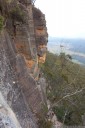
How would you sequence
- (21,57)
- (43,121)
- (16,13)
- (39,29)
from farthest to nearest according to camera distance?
(39,29) → (43,121) → (16,13) → (21,57)

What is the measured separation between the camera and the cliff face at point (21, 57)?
56.3ft

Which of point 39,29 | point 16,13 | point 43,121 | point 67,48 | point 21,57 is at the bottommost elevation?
point 67,48

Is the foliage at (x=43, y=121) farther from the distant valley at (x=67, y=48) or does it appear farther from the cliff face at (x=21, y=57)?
the distant valley at (x=67, y=48)

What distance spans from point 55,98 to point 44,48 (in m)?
11.7

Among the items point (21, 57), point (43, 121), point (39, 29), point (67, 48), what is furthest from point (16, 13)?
point (67, 48)

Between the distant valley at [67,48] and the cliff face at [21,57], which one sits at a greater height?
the cliff face at [21,57]

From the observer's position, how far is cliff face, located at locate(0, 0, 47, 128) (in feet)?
56.3

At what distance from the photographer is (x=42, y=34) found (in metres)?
27.1

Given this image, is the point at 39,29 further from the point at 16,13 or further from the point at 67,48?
the point at 67,48

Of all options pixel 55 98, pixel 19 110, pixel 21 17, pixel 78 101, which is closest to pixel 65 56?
pixel 78 101

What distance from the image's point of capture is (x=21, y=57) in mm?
20828

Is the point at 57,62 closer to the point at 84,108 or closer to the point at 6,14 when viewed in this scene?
the point at 84,108

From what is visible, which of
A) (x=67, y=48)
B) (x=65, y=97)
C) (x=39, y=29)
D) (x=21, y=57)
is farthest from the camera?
(x=67, y=48)

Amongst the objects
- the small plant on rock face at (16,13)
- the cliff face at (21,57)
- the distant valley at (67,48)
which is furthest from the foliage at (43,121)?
the distant valley at (67,48)
